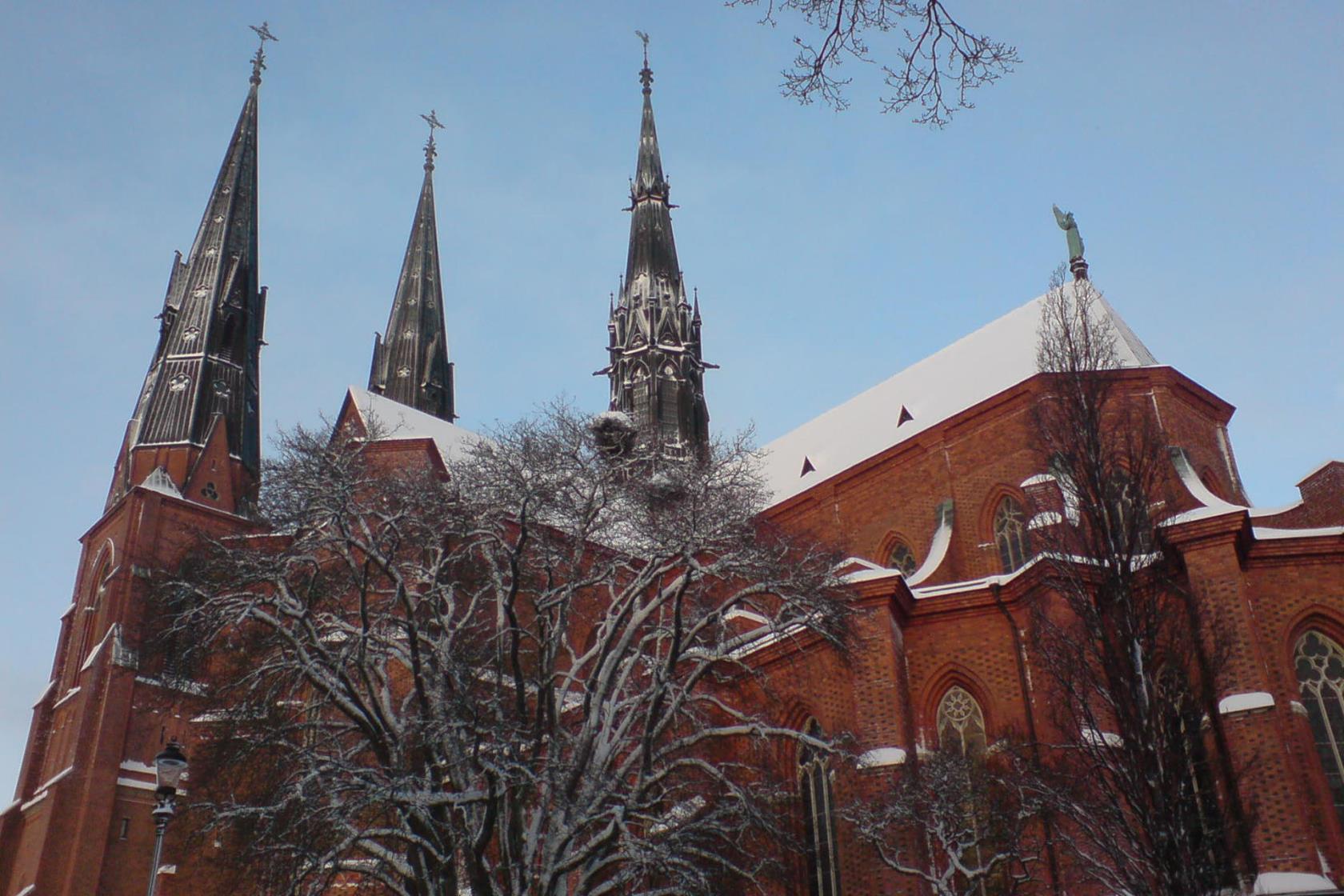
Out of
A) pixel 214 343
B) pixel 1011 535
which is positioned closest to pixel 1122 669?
pixel 1011 535

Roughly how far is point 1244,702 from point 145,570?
26257 mm

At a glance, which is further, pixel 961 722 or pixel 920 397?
pixel 920 397

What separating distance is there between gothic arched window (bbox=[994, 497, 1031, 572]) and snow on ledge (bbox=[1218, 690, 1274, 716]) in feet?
20.6

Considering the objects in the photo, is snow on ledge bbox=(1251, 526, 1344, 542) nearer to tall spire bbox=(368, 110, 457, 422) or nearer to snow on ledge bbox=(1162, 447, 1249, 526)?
snow on ledge bbox=(1162, 447, 1249, 526)

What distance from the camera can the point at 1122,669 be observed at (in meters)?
13.9

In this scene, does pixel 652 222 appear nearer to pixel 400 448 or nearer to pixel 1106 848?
pixel 400 448

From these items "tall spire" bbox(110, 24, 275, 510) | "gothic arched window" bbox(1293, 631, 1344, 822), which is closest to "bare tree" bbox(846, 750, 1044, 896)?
"gothic arched window" bbox(1293, 631, 1344, 822)

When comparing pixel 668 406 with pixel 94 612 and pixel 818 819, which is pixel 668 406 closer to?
pixel 94 612

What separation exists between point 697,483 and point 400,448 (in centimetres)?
1108

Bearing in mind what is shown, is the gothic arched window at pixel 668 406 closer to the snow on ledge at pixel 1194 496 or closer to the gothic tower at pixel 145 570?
the gothic tower at pixel 145 570

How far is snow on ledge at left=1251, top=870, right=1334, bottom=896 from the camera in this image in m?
15.8

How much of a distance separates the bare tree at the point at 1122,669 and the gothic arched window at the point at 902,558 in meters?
8.36

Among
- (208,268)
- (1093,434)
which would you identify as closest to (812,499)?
(1093,434)

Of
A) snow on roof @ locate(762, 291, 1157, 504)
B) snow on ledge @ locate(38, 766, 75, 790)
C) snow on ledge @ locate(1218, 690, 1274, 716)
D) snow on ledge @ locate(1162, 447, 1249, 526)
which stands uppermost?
snow on roof @ locate(762, 291, 1157, 504)
